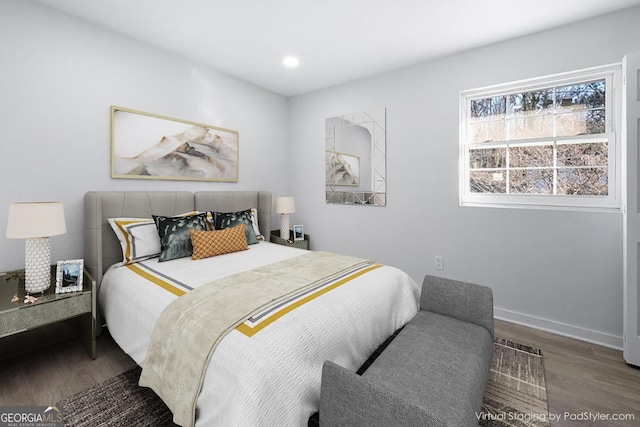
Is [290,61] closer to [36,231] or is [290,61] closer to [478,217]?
[478,217]

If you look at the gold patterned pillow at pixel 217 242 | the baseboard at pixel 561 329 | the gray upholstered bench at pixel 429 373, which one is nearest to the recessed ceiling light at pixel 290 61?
the gold patterned pillow at pixel 217 242

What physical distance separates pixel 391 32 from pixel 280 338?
2.62m

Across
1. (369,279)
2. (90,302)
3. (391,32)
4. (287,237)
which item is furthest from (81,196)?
(391,32)

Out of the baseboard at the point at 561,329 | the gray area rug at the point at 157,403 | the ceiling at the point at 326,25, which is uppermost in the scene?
the ceiling at the point at 326,25

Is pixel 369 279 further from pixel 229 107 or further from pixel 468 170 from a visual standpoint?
pixel 229 107

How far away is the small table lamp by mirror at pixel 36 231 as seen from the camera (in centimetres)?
185

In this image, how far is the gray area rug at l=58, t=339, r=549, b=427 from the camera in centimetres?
155

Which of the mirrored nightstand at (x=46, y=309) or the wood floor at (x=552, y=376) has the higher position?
the mirrored nightstand at (x=46, y=309)

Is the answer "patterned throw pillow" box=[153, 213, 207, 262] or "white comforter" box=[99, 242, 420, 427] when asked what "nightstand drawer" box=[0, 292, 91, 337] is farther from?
"patterned throw pillow" box=[153, 213, 207, 262]

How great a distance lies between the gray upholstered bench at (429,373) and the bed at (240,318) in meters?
0.15

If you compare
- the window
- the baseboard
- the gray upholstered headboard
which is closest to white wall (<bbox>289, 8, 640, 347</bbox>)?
the baseboard

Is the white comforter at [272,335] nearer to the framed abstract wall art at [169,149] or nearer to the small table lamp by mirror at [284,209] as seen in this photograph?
the framed abstract wall art at [169,149]

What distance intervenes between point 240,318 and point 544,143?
2915mm

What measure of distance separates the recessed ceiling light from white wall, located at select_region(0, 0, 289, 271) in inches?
37.3
